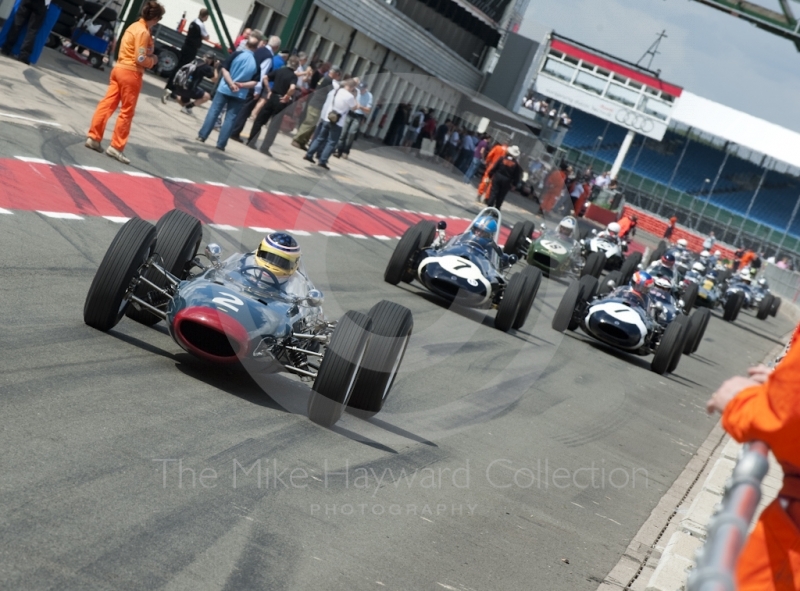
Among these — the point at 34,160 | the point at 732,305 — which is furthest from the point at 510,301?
the point at 732,305

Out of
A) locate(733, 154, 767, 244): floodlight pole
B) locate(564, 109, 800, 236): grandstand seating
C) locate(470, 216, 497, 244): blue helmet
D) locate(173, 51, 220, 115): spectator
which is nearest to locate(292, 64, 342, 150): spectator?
locate(173, 51, 220, 115): spectator

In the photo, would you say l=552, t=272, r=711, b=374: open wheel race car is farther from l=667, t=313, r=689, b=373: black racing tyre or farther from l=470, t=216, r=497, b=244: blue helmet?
l=470, t=216, r=497, b=244: blue helmet

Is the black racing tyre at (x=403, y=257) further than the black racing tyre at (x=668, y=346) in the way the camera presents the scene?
No

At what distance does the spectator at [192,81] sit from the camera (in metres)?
23.4

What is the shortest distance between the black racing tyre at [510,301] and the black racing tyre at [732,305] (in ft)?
57.3

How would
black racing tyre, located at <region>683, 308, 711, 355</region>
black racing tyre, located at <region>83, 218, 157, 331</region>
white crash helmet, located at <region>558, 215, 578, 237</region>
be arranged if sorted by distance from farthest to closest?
white crash helmet, located at <region>558, 215, 578, 237</region>
black racing tyre, located at <region>683, 308, 711, 355</region>
black racing tyre, located at <region>83, 218, 157, 331</region>

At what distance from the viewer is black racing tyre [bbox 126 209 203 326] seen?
26.7 ft

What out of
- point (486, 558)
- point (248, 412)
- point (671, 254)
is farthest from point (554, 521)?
point (671, 254)

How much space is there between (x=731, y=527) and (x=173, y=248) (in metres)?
5.95

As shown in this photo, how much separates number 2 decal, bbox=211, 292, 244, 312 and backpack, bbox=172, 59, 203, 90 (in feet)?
55.6

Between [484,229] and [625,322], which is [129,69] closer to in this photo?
[484,229]

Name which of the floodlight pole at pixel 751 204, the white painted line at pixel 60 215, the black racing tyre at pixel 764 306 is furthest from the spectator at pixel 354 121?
the floodlight pole at pixel 751 204

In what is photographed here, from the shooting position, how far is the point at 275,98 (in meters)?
21.8

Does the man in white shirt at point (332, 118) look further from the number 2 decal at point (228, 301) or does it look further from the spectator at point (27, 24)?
the number 2 decal at point (228, 301)
